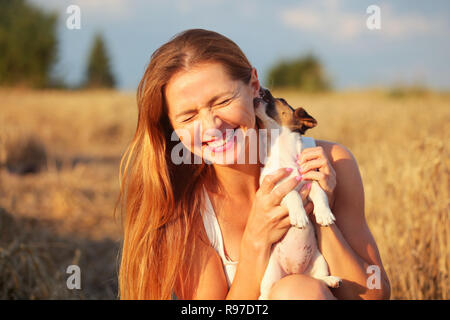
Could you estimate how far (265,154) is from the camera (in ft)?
5.49

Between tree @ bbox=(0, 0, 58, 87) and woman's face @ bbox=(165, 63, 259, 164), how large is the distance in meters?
25.8

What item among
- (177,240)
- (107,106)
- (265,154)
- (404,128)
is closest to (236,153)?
(265,154)

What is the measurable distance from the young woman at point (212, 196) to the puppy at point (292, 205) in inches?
1.4

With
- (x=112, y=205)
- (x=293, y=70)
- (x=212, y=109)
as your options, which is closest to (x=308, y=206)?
(x=212, y=109)

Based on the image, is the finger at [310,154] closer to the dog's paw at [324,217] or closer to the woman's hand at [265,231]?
the woman's hand at [265,231]

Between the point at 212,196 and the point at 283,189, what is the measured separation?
449 millimetres

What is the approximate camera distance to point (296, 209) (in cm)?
146

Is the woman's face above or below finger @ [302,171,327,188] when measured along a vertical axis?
above

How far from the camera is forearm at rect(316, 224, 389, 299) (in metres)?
1.56

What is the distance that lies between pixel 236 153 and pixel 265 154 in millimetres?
117

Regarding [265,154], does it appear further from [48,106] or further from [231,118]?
[48,106]

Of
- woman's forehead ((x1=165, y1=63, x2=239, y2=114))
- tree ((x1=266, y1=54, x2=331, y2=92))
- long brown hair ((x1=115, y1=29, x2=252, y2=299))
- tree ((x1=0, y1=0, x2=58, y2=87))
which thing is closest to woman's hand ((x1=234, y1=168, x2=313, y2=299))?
long brown hair ((x1=115, y1=29, x2=252, y2=299))

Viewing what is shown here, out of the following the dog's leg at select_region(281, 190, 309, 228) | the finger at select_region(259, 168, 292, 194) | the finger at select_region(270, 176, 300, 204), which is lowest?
the dog's leg at select_region(281, 190, 309, 228)

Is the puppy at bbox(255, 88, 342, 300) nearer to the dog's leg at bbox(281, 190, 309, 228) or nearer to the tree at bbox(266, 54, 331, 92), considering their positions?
the dog's leg at bbox(281, 190, 309, 228)
